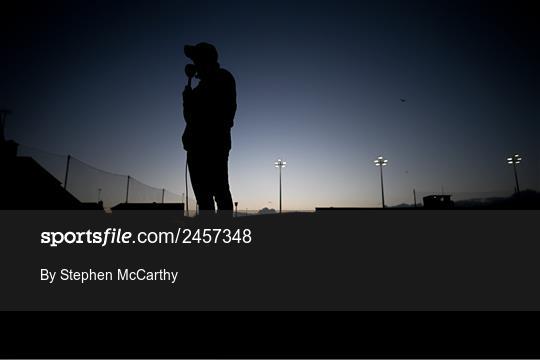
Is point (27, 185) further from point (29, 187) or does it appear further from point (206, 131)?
point (206, 131)

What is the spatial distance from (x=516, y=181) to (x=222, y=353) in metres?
43.9

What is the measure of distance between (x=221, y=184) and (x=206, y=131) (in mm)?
1019

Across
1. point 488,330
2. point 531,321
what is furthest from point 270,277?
point 531,321

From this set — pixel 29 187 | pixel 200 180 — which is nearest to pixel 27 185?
Answer: pixel 29 187

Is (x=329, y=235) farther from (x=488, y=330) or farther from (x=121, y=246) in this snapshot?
(x=121, y=246)

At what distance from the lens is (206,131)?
4609 millimetres

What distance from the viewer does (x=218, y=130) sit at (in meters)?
4.66

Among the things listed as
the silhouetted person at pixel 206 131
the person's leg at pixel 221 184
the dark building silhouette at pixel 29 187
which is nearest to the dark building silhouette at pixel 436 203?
the person's leg at pixel 221 184

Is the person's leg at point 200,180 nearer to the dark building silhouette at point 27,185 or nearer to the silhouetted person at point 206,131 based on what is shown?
the silhouetted person at point 206,131

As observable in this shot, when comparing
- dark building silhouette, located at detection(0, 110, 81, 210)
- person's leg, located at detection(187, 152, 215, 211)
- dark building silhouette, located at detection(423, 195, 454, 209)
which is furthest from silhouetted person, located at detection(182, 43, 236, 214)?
dark building silhouette, located at detection(423, 195, 454, 209)

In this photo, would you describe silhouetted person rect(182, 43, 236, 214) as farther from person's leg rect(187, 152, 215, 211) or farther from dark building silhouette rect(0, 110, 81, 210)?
dark building silhouette rect(0, 110, 81, 210)

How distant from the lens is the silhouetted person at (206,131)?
15.1 feet

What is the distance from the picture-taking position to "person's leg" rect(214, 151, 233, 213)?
4617 millimetres

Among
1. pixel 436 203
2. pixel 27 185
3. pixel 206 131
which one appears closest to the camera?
pixel 206 131
